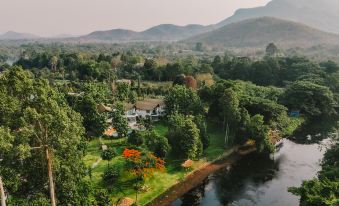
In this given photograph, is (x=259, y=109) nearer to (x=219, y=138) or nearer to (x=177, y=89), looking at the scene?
(x=219, y=138)

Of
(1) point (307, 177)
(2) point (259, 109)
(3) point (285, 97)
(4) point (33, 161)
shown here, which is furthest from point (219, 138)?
(4) point (33, 161)

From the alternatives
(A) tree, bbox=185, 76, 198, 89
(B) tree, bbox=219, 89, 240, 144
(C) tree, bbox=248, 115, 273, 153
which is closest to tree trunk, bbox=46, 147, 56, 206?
(C) tree, bbox=248, 115, 273, 153

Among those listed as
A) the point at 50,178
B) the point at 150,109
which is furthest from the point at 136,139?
the point at 50,178

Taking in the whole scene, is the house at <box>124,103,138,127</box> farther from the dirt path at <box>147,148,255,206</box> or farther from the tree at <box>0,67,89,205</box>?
the tree at <box>0,67,89,205</box>

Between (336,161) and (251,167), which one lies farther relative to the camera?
(251,167)

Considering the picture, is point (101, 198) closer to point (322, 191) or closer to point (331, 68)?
point (322, 191)
